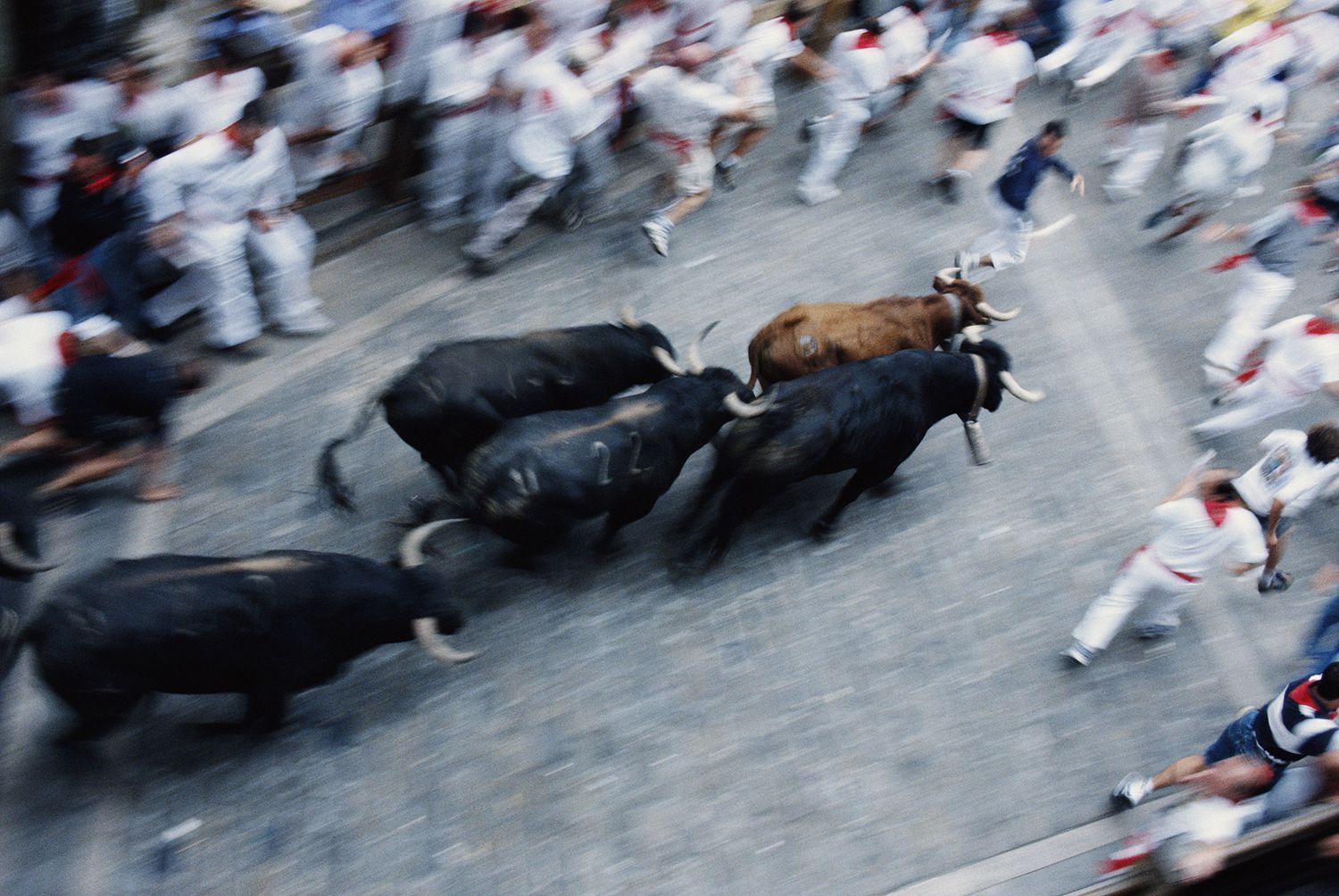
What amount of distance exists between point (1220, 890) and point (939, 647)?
1867mm

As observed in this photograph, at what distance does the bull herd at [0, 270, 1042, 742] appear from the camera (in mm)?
5488

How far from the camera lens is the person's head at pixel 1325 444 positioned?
6414mm

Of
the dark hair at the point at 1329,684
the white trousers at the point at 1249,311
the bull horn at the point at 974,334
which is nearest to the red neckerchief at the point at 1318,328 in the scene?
the white trousers at the point at 1249,311

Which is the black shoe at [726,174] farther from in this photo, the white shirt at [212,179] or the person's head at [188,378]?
the person's head at [188,378]

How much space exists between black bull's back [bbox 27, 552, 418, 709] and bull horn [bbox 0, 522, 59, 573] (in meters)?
1.15

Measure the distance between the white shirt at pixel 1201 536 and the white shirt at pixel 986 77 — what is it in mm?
4189

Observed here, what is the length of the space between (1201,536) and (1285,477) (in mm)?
912

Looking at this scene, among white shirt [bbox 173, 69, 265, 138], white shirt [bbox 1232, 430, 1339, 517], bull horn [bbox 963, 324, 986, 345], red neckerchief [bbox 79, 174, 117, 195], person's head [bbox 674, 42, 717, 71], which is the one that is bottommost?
Result: white shirt [bbox 1232, 430, 1339, 517]

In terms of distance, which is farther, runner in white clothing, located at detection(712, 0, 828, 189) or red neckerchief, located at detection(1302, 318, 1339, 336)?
runner in white clothing, located at detection(712, 0, 828, 189)

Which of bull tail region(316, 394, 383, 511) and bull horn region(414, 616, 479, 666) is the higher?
bull tail region(316, 394, 383, 511)

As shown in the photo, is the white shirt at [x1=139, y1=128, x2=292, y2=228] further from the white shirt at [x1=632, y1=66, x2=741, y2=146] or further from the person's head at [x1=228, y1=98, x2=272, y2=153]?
the white shirt at [x1=632, y1=66, x2=741, y2=146]

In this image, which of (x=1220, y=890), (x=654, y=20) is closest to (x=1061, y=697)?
(x=1220, y=890)

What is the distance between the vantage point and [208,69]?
783 cm

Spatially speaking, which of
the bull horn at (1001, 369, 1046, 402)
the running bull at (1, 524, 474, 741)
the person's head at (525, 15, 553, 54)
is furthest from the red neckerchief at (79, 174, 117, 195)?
the bull horn at (1001, 369, 1046, 402)
